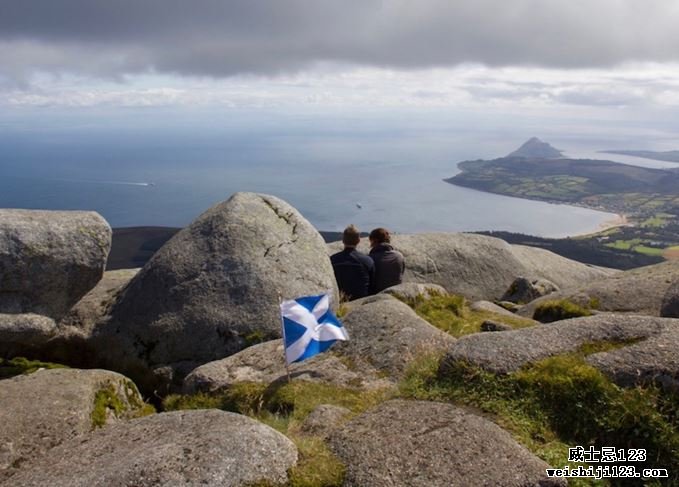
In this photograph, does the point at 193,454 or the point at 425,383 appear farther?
the point at 425,383

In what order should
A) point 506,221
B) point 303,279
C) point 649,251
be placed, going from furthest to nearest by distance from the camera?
point 506,221 < point 649,251 < point 303,279

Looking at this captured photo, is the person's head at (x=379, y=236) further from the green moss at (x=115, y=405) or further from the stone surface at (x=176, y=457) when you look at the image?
the stone surface at (x=176, y=457)

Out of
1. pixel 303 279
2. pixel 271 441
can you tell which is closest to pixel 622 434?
pixel 271 441

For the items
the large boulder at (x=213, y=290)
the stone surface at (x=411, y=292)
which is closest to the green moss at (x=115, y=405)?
the large boulder at (x=213, y=290)

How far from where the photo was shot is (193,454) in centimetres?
529

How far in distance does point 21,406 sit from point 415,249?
19676mm

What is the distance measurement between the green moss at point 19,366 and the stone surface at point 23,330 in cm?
37

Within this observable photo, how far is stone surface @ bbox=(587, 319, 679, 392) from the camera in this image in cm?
680

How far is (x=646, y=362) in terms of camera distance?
7.06 metres

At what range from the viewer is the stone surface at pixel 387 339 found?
9.19 m

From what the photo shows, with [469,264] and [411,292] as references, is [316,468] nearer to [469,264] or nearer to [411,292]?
[411,292]

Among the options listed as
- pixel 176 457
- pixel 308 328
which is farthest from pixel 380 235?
pixel 176 457

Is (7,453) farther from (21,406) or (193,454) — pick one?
(193,454)

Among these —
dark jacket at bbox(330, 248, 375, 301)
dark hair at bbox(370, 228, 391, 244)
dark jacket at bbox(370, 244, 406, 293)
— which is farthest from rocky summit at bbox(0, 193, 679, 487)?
dark hair at bbox(370, 228, 391, 244)
